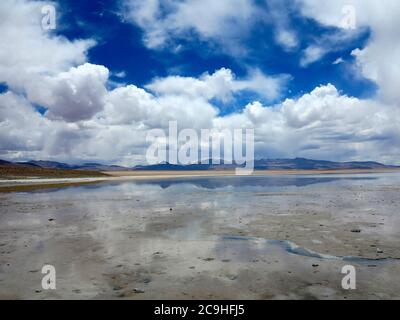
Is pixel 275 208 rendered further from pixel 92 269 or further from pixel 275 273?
pixel 92 269

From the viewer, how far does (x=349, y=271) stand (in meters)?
10.2

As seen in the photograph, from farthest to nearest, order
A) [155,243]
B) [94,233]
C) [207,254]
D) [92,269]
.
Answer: [94,233]
[155,243]
[207,254]
[92,269]

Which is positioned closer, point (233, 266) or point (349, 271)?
point (349, 271)

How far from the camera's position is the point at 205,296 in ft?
27.7

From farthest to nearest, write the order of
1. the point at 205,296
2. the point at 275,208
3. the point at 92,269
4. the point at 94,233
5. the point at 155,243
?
the point at 275,208 < the point at 94,233 < the point at 155,243 < the point at 92,269 < the point at 205,296

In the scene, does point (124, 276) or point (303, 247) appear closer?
point (124, 276)

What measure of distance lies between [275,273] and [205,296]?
9.06 feet

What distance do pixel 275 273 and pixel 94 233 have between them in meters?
10.0
